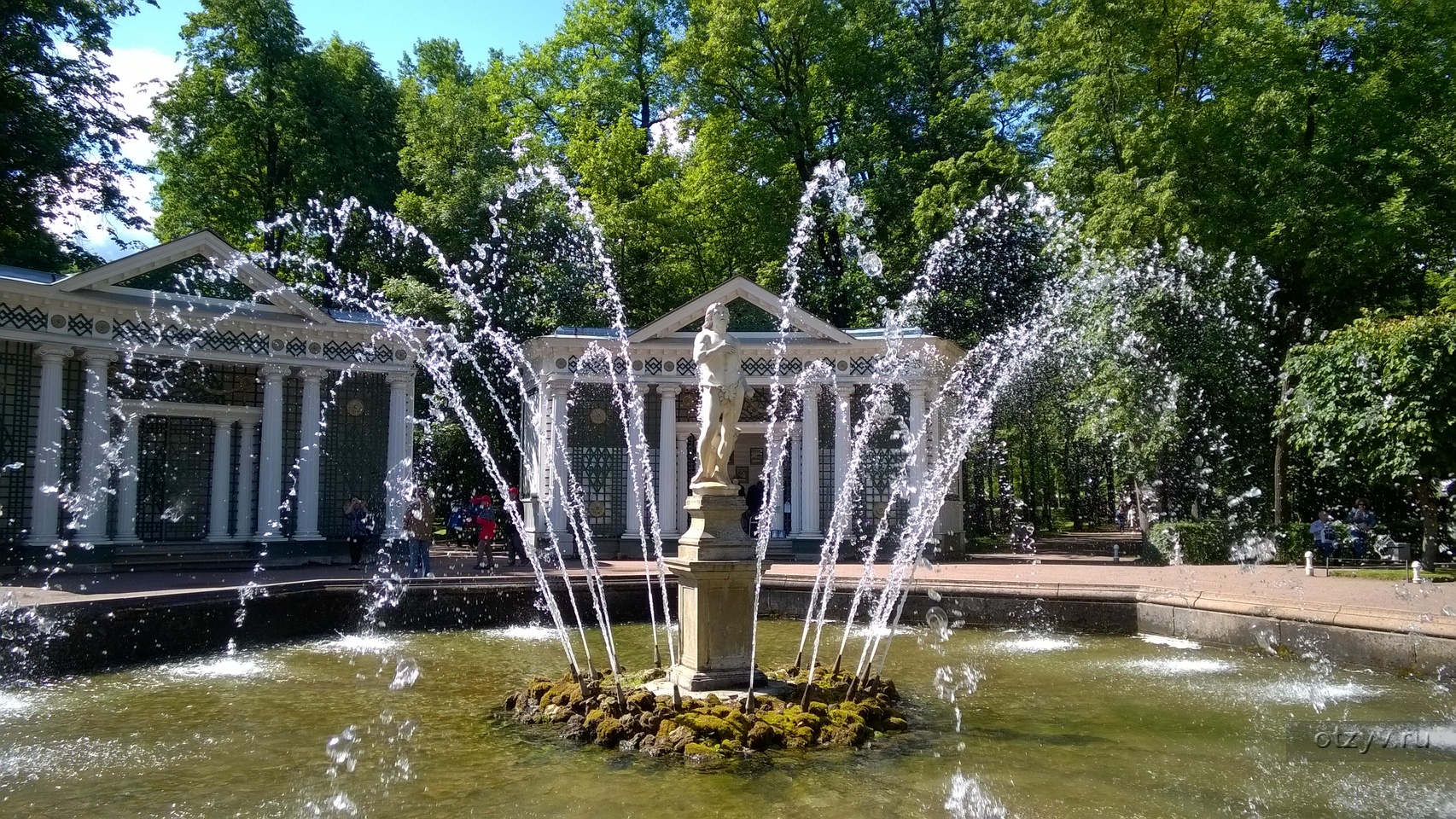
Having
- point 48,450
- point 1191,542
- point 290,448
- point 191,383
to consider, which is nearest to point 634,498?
point 290,448

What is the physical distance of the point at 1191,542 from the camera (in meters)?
22.8

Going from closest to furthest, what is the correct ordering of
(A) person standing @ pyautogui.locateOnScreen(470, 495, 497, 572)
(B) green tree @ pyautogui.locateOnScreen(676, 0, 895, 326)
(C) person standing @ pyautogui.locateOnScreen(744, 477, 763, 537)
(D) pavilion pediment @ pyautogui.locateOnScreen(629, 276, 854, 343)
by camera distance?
(A) person standing @ pyautogui.locateOnScreen(470, 495, 497, 572), (D) pavilion pediment @ pyautogui.locateOnScreen(629, 276, 854, 343), (C) person standing @ pyautogui.locateOnScreen(744, 477, 763, 537), (B) green tree @ pyautogui.locateOnScreen(676, 0, 895, 326)

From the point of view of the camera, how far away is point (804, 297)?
1280 inches

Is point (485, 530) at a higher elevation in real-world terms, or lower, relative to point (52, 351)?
lower

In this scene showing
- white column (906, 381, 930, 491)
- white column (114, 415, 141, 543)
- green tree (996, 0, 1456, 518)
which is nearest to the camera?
white column (114, 415, 141, 543)

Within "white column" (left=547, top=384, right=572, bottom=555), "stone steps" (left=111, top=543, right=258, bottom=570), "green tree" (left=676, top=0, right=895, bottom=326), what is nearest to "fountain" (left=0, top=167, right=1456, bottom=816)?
"stone steps" (left=111, top=543, right=258, bottom=570)

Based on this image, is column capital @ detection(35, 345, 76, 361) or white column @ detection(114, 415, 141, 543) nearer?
column capital @ detection(35, 345, 76, 361)

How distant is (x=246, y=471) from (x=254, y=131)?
15.4m

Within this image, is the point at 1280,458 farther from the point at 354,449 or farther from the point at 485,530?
the point at 354,449

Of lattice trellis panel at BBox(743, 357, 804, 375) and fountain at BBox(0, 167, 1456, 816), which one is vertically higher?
lattice trellis panel at BBox(743, 357, 804, 375)

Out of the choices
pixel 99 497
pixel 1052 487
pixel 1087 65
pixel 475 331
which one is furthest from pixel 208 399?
pixel 1052 487

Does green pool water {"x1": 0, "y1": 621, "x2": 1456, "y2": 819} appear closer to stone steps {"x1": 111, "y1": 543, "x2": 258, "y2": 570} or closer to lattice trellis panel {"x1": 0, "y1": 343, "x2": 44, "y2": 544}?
stone steps {"x1": 111, "y1": 543, "x2": 258, "y2": 570}

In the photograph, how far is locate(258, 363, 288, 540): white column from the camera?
21125mm

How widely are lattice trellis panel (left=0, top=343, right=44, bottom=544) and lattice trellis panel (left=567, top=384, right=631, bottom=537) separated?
10.6 meters
